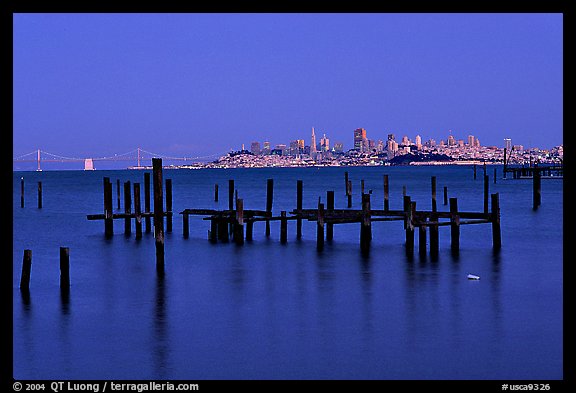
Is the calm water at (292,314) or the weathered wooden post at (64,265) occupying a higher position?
the weathered wooden post at (64,265)

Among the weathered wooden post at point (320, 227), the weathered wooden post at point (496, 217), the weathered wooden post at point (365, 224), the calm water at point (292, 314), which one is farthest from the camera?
the weathered wooden post at point (320, 227)

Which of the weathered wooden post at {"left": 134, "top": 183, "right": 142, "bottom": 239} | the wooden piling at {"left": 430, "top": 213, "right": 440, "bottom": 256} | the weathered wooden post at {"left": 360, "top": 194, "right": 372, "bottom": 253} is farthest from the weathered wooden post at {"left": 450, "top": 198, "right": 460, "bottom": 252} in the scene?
the weathered wooden post at {"left": 134, "top": 183, "right": 142, "bottom": 239}

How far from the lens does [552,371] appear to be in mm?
15008

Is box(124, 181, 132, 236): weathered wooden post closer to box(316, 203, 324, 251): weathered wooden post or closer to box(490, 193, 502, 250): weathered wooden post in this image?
box(316, 203, 324, 251): weathered wooden post

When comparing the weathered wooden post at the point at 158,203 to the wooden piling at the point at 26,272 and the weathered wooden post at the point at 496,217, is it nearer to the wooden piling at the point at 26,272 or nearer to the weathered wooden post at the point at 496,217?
the wooden piling at the point at 26,272

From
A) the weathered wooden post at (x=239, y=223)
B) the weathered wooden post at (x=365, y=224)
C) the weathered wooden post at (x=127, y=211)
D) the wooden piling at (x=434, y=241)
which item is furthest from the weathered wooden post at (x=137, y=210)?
the wooden piling at (x=434, y=241)

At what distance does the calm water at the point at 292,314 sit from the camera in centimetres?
1542

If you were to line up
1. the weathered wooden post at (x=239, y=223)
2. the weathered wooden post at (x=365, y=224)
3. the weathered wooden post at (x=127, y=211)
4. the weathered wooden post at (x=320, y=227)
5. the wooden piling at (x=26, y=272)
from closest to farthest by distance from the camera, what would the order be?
the wooden piling at (x=26, y=272) → the weathered wooden post at (x=365, y=224) → the weathered wooden post at (x=239, y=223) → the weathered wooden post at (x=320, y=227) → the weathered wooden post at (x=127, y=211)

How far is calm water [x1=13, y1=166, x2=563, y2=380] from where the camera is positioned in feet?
50.6
